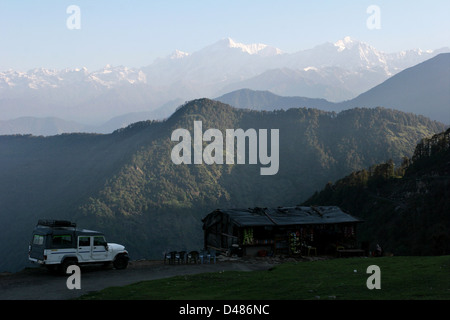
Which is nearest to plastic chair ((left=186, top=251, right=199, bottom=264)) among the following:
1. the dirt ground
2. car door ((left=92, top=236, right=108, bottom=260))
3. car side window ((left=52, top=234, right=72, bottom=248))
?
the dirt ground

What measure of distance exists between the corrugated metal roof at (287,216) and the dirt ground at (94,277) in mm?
3508

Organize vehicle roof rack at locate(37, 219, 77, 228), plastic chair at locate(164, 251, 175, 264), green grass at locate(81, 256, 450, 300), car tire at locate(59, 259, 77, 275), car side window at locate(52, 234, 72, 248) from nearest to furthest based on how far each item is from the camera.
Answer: green grass at locate(81, 256, 450, 300) → car side window at locate(52, 234, 72, 248) → car tire at locate(59, 259, 77, 275) → vehicle roof rack at locate(37, 219, 77, 228) → plastic chair at locate(164, 251, 175, 264)

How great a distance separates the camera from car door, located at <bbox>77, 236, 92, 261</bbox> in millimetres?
23938

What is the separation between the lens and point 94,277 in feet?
75.1

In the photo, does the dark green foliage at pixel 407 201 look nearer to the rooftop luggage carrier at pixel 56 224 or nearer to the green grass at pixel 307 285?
the green grass at pixel 307 285

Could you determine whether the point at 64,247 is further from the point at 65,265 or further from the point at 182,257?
the point at 182,257

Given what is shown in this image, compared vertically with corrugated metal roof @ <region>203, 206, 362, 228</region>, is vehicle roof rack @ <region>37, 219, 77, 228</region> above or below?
above

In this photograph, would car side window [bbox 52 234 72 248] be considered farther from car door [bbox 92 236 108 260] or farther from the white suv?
car door [bbox 92 236 108 260]

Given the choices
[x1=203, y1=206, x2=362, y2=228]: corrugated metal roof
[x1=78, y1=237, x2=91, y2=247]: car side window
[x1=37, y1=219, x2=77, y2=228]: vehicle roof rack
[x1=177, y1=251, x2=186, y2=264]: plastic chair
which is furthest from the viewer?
[x1=203, y1=206, x2=362, y2=228]: corrugated metal roof

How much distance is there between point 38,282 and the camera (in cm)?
2139

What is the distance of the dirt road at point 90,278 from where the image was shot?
738 inches

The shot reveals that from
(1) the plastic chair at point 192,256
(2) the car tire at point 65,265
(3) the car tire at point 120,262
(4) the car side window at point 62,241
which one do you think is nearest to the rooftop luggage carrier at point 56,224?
(4) the car side window at point 62,241

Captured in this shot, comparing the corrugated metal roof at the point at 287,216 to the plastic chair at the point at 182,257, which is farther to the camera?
the corrugated metal roof at the point at 287,216

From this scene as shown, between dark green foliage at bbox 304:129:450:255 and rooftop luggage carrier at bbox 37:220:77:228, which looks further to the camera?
dark green foliage at bbox 304:129:450:255
